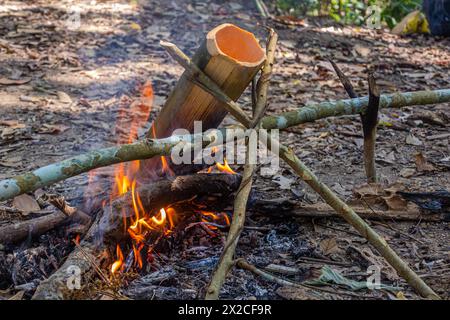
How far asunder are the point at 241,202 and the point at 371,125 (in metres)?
1.19

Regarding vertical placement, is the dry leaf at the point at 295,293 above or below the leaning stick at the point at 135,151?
below

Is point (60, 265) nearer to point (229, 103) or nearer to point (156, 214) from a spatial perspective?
point (156, 214)

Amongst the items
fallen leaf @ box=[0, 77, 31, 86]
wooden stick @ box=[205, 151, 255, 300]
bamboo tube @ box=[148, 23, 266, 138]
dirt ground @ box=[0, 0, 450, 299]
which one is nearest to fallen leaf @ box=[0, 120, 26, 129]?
dirt ground @ box=[0, 0, 450, 299]

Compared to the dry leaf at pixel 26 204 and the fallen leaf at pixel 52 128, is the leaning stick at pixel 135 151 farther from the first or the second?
the fallen leaf at pixel 52 128

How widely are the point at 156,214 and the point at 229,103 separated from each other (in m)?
0.80

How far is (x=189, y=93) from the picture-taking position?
319 centimetres

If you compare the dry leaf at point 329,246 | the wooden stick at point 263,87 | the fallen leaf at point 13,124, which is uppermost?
the wooden stick at point 263,87

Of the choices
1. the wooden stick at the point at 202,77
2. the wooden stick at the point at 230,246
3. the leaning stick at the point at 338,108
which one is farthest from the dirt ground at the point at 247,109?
the wooden stick at the point at 202,77

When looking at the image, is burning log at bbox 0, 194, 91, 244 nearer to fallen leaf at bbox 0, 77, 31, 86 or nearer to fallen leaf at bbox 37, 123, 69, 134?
fallen leaf at bbox 37, 123, 69, 134

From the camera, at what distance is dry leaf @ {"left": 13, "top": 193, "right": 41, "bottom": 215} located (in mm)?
3667

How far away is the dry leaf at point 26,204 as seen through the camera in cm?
367

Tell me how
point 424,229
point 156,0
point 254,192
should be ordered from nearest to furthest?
point 424,229 < point 254,192 < point 156,0

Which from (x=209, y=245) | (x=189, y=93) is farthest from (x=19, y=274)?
(x=189, y=93)

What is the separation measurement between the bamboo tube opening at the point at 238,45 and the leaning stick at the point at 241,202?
140 mm
